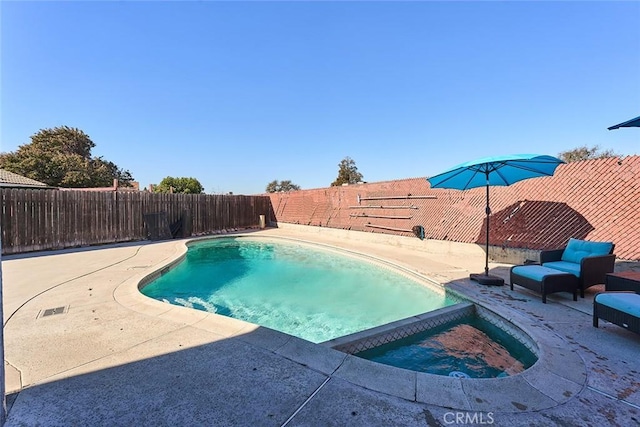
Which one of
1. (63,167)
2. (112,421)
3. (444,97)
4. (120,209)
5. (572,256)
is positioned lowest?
(112,421)

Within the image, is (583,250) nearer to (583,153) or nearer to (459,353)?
(459,353)

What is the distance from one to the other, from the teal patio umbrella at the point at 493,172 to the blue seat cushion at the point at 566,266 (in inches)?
32.9

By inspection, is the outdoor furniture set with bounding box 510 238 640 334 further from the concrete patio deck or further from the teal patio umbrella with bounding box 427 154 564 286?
the teal patio umbrella with bounding box 427 154 564 286

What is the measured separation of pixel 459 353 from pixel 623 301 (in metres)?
1.84

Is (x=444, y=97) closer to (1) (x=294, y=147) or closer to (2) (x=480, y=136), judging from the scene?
(2) (x=480, y=136)

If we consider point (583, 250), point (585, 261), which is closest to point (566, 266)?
point (585, 261)

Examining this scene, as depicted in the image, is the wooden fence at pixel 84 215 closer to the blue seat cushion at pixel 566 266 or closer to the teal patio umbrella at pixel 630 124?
the teal patio umbrella at pixel 630 124

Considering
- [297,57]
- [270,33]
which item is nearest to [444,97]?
[297,57]

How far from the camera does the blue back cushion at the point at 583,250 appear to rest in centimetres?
470

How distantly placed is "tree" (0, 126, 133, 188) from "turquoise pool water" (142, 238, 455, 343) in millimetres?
22746

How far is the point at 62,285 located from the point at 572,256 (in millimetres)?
9361

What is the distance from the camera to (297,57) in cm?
1141

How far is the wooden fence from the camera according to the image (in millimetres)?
8820

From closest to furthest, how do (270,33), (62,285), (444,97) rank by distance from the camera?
(62,285) → (270,33) → (444,97)
